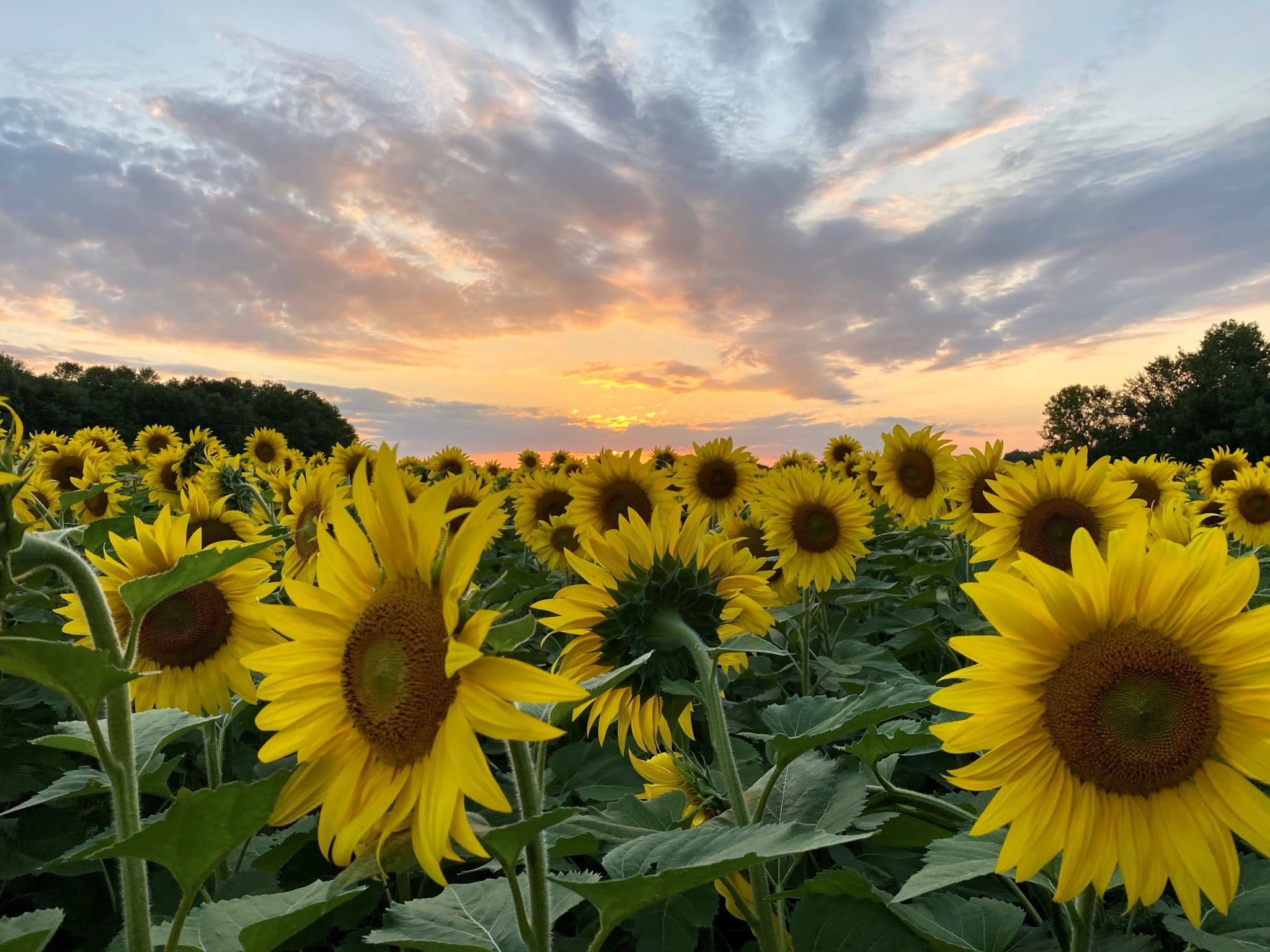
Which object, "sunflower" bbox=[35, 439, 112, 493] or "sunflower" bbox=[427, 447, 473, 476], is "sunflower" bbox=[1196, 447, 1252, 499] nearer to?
"sunflower" bbox=[427, 447, 473, 476]

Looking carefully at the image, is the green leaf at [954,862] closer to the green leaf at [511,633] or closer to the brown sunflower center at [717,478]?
the green leaf at [511,633]

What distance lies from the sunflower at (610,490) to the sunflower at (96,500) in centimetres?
394

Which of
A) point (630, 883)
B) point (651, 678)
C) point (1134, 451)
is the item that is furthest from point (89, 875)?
point (1134, 451)

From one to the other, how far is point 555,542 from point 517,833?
6.78 meters

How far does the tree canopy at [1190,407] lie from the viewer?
54.3 metres

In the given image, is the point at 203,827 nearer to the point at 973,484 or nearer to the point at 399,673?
the point at 399,673

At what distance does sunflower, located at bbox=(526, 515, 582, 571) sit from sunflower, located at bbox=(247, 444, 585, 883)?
19.2 feet

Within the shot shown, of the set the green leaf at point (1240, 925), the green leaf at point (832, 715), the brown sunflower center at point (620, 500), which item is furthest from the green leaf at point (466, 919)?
the brown sunflower center at point (620, 500)

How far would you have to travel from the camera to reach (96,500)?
8.40 metres

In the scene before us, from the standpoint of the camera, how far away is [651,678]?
237cm

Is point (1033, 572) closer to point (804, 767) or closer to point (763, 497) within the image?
point (804, 767)

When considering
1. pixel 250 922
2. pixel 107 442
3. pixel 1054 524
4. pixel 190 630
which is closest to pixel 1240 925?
pixel 250 922

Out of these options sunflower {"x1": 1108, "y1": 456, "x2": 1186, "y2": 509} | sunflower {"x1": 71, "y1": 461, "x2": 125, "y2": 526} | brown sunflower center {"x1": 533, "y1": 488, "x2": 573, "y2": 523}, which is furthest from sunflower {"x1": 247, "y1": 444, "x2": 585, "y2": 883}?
sunflower {"x1": 1108, "y1": 456, "x2": 1186, "y2": 509}

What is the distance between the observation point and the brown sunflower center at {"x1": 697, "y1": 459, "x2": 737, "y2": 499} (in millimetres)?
8273
